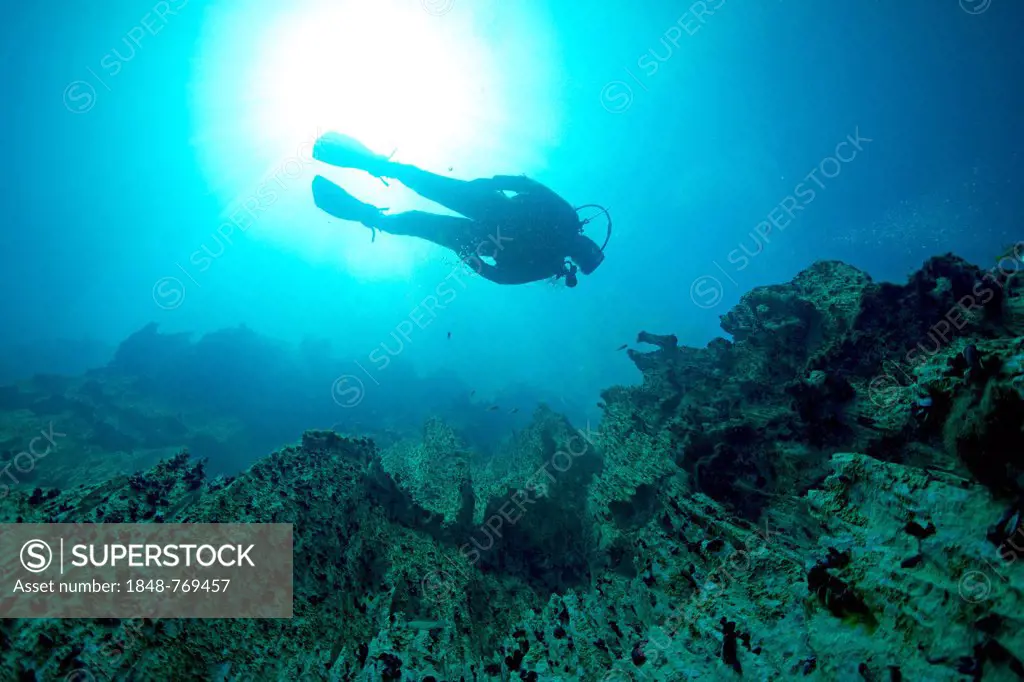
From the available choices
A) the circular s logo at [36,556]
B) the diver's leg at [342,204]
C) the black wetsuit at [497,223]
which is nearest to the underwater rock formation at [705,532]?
the circular s logo at [36,556]

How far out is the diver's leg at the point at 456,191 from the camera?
1059 cm

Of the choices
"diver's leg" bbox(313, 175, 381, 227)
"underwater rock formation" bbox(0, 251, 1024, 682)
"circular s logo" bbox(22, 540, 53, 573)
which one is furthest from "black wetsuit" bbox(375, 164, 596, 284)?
"circular s logo" bbox(22, 540, 53, 573)

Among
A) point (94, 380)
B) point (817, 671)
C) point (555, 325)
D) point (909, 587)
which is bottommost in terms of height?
point (817, 671)

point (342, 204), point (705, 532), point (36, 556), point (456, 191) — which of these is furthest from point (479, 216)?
point (36, 556)

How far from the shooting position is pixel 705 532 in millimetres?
4379

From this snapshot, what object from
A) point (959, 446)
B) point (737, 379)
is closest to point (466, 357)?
point (737, 379)

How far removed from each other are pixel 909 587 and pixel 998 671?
0.60m

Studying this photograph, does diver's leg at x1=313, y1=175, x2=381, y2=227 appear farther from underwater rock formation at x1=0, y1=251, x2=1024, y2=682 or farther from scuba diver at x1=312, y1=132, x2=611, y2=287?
underwater rock formation at x1=0, y1=251, x2=1024, y2=682

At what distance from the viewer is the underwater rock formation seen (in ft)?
8.48

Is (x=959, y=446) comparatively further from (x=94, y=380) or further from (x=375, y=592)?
(x=94, y=380)

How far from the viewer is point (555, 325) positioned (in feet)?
331

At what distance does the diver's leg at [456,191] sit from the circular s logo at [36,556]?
9141 millimetres

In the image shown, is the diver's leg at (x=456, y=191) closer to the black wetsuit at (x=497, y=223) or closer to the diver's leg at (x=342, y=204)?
the black wetsuit at (x=497, y=223)

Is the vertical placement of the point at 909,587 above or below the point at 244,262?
below
